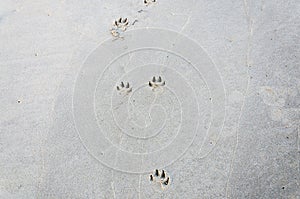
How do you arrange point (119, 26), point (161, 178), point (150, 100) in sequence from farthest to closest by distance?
point (119, 26), point (150, 100), point (161, 178)

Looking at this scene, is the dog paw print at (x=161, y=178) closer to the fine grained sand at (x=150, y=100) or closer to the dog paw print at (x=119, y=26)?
the fine grained sand at (x=150, y=100)

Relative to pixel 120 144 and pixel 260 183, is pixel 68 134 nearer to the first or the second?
pixel 120 144

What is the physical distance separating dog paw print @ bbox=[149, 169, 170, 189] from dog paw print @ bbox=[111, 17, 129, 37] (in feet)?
3.26

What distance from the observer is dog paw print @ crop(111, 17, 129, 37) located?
2465 mm

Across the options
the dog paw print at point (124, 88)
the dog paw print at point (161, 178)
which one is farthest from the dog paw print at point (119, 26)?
the dog paw print at point (161, 178)

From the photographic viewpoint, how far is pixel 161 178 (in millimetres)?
2049

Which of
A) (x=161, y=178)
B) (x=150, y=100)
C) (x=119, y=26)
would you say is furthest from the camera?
(x=119, y=26)

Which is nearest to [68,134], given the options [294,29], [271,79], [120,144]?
[120,144]

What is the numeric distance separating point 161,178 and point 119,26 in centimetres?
110

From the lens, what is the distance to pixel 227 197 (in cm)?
197

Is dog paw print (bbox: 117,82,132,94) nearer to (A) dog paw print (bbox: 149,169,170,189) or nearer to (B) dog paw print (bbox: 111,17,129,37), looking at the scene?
(B) dog paw print (bbox: 111,17,129,37)

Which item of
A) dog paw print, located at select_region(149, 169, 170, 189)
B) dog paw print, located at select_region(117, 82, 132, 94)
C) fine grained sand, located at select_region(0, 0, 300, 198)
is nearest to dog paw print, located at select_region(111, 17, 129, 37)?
fine grained sand, located at select_region(0, 0, 300, 198)

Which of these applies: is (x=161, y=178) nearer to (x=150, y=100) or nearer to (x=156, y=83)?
(x=150, y=100)

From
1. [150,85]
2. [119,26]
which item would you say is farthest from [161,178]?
[119,26]
